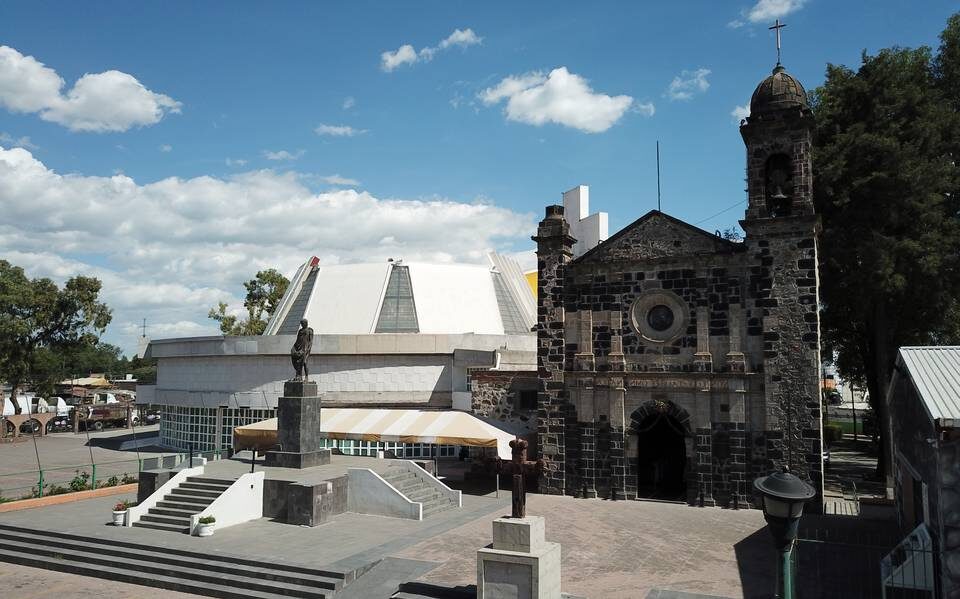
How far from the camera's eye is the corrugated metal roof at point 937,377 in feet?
32.1

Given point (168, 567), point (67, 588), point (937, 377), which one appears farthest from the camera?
point (168, 567)

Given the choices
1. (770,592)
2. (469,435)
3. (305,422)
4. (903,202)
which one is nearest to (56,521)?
(305,422)

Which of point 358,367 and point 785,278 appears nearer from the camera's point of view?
point 785,278

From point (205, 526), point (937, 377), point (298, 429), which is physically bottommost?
point (205, 526)

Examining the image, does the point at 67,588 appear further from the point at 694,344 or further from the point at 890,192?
the point at 890,192

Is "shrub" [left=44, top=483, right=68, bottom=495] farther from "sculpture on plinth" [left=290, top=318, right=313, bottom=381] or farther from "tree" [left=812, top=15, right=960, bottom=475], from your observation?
"tree" [left=812, top=15, right=960, bottom=475]

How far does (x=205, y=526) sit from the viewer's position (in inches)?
607

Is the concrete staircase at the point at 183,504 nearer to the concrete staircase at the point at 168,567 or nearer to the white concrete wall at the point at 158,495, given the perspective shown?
the white concrete wall at the point at 158,495

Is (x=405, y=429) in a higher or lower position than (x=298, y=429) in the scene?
lower

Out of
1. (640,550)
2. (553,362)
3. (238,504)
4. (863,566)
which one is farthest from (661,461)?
(238,504)

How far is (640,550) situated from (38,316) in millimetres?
45867

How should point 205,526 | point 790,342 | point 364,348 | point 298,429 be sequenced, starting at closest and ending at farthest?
point 205,526
point 298,429
point 790,342
point 364,348

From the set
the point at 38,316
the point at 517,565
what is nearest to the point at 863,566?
the point at 517,565

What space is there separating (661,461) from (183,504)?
15021mm
